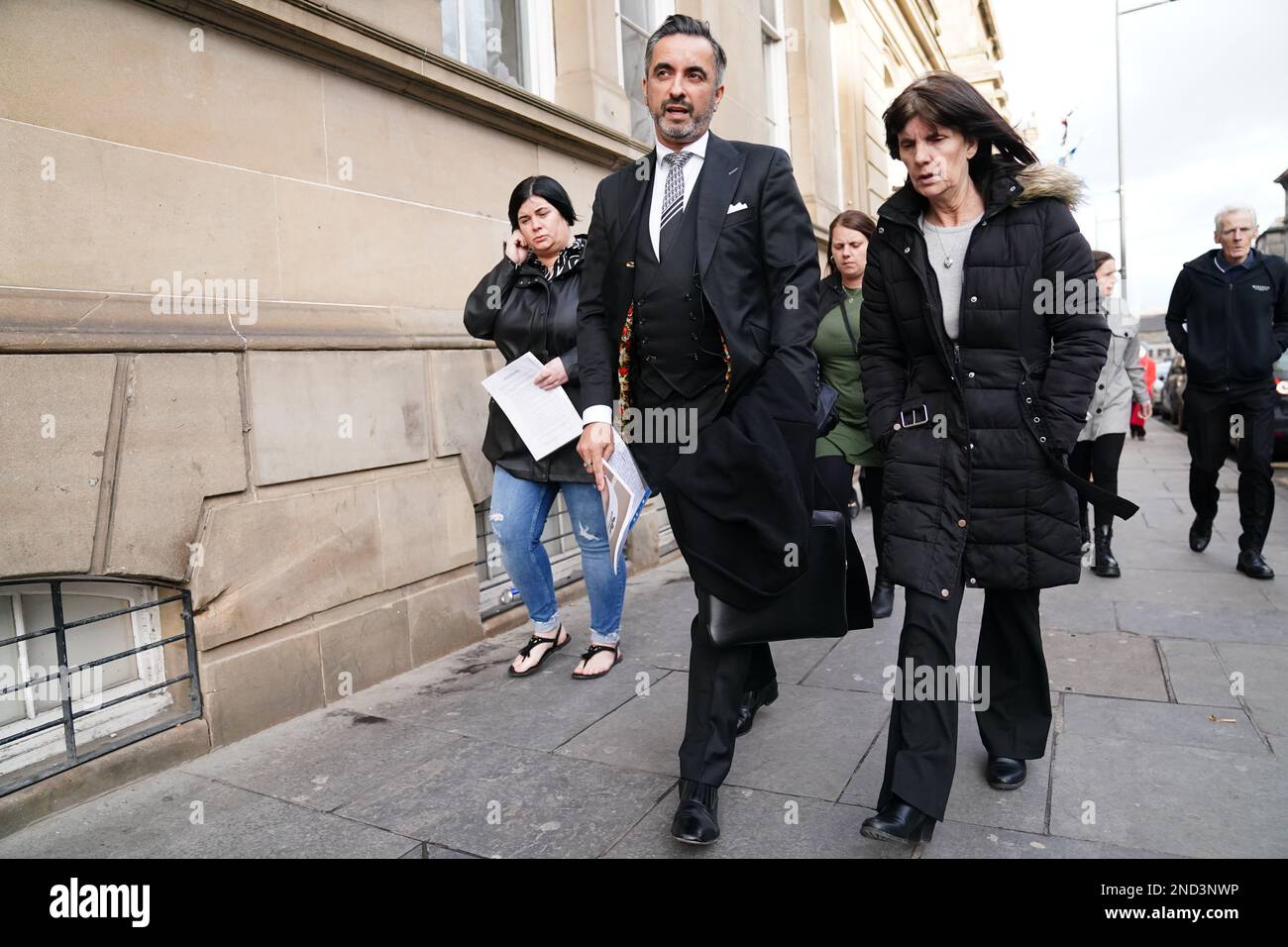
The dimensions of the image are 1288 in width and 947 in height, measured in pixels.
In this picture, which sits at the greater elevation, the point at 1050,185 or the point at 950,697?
the point at 1050,185

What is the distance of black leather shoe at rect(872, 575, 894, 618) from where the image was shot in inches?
217

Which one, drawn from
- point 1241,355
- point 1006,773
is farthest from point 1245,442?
point 1006,773

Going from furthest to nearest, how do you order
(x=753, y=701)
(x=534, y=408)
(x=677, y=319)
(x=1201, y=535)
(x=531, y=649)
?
(x=1201, y=535), (x=531, y=649), (x=534, y=408), (x=753, y=701), (x=677, y=319)

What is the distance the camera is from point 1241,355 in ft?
20.2

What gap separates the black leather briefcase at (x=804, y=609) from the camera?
2.83 meters

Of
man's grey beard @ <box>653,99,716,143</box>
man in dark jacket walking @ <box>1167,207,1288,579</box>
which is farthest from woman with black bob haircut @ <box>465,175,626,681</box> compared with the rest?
man in dark jacket walking @ <box>1167,207,1288,579</box>

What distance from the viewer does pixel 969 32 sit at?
32.0m

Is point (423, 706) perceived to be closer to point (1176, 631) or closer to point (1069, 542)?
point (1069, 542)

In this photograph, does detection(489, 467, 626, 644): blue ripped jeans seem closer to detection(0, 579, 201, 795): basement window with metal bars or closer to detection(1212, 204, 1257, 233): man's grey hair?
detection(0, 579, 201, 795): basement window with metal bars

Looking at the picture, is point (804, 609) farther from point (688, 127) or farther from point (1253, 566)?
point (1253, 566)

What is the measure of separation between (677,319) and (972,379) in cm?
90

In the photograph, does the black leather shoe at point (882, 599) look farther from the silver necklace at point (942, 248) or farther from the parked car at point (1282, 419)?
the parked car at point (1282, 419)

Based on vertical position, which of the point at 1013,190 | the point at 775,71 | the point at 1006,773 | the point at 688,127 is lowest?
the point at 1006,773
